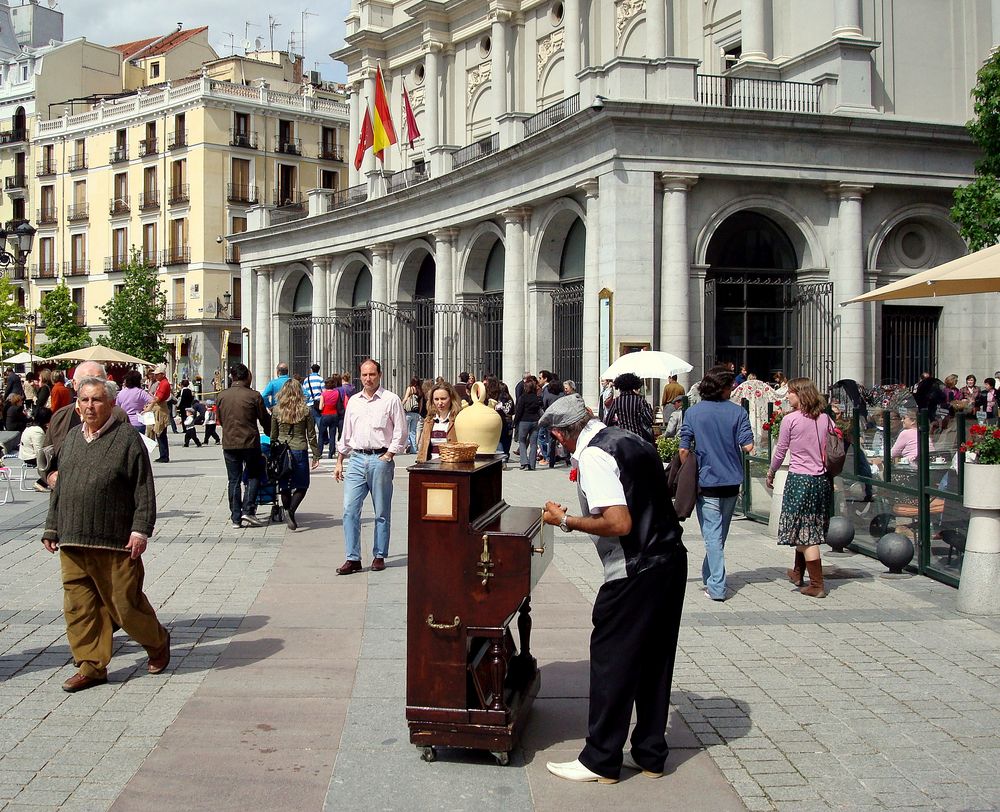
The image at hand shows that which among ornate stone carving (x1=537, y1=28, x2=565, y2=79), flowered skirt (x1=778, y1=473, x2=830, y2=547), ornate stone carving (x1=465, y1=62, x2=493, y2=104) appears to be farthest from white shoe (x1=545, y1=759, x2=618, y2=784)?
ornate stone carving (x1=465, y1=62, x2=493, y2=104)

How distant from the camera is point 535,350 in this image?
1099 inches

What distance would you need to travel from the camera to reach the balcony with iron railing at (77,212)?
63969mm

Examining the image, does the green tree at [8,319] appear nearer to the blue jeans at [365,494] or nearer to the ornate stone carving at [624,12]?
the ornate stone carving at [624,12]

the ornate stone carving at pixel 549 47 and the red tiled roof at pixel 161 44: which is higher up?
the red tiled roof at pixel 161 44

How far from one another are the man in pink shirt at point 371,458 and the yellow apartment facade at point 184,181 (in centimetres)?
4845

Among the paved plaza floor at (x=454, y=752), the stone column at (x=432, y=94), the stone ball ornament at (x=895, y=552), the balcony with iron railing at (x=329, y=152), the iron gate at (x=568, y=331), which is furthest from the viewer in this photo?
the balcony with iron railing at (x=329, y=152)

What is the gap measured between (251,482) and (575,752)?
8.44m

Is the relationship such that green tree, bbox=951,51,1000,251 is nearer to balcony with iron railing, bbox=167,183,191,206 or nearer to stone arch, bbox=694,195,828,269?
stone arch, bbox=694,195,828,269

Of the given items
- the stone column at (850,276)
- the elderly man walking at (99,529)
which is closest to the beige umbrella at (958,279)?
the elderly man walking at (99,529)

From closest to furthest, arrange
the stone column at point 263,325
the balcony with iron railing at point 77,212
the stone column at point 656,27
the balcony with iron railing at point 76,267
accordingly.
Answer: the stone column at point 656,27
the stone column at point 263,325
the balcony with iron railing at point 77,212
the balcony with iron railing at point 76,267

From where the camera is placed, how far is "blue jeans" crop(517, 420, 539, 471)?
2130 centimetres

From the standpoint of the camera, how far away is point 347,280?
1547 inches

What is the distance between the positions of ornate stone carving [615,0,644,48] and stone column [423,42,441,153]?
31.0 ft

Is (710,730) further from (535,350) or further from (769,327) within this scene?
(535,350)
